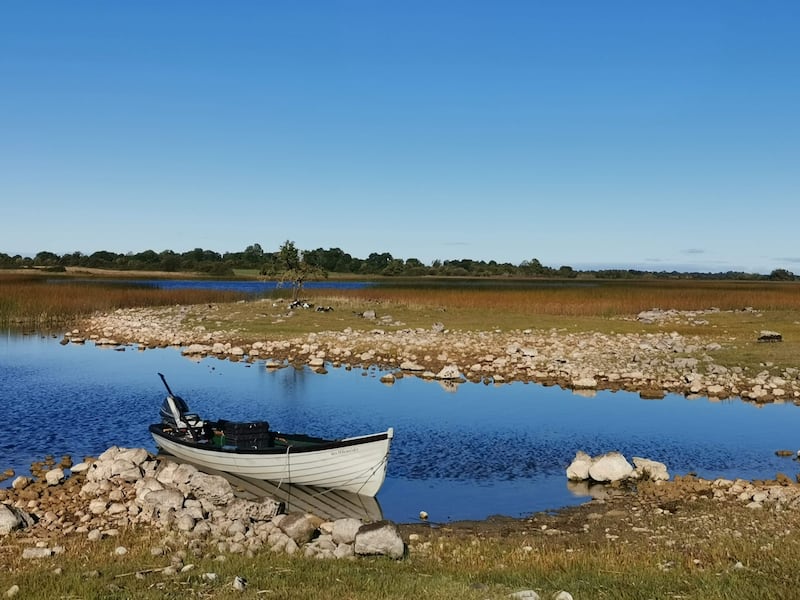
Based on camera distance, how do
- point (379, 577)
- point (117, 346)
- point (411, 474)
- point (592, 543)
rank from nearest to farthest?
1. point (379, 577)
2. point (592, 543)
3. point (411, 474)
4. point (117, 346)

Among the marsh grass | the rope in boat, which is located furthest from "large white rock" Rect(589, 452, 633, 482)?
the rope in boat

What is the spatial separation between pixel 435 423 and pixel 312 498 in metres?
8.94

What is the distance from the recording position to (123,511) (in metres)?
14.5

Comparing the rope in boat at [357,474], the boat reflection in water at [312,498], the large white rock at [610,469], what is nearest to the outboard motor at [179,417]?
the boat reflection in water at [312,498]

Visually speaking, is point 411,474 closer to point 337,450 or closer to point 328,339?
point 337,450

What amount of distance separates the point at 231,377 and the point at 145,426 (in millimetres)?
11177

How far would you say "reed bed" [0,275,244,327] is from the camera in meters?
63.1

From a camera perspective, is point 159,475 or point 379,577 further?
Answer: point 159,475

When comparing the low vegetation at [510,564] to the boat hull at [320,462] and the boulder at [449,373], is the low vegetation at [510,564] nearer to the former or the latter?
the boat hull at [320,462]

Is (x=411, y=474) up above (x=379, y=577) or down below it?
below

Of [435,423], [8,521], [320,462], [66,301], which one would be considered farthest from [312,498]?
[66,301]

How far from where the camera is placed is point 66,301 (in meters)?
67.8

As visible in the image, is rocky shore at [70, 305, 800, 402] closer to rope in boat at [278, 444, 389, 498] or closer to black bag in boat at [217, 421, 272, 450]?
black bag in boat at [217, 421, 272, 450]

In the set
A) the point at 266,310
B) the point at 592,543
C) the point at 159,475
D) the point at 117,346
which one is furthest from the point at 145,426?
the point at 266,310
